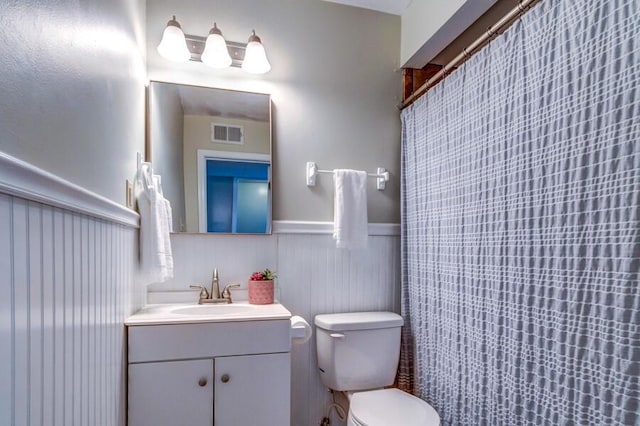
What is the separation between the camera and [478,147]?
1.41 m

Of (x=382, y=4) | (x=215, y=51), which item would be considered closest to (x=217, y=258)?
(x=215, y=51)

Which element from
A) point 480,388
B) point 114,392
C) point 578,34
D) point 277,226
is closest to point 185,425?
point 114,392

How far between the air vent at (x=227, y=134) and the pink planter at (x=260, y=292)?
2.46ft

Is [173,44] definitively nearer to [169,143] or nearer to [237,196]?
[169,143]

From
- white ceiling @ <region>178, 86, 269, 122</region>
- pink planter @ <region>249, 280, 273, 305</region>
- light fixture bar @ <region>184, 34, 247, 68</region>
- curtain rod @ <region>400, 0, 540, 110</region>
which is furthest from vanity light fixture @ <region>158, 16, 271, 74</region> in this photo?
pink planter @ <region>249, 280, 273, 305</region>

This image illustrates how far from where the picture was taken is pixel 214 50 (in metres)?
1.72

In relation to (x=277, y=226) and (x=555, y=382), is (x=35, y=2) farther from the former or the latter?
(x=555, y=382)

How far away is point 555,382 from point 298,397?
1.27 metres

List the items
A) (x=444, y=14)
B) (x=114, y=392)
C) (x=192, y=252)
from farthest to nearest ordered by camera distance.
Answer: (x=192, y=252), (x=444, y=14), (x=114, y=392)

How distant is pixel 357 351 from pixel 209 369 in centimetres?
72

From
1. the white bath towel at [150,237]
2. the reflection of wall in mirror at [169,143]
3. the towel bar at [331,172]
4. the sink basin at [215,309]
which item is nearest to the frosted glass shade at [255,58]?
the reflection of wall in mirror at [169,143]

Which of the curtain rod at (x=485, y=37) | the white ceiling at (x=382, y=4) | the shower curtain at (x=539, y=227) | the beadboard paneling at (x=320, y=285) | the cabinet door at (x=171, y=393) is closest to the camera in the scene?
the shower curtain at (x=539, y=227)

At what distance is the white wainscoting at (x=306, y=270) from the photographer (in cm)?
177

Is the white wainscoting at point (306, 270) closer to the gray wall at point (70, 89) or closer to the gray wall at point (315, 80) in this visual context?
the gray wall at point (315, 80)
